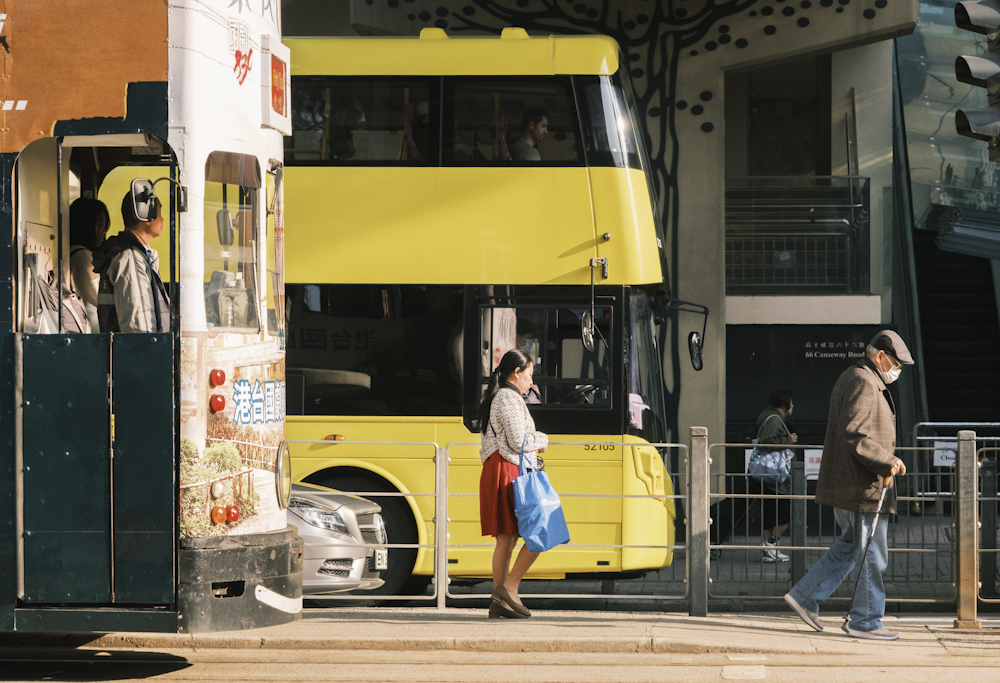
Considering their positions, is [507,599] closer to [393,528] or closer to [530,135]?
[393,528]

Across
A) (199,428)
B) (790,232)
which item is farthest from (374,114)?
(790,232)

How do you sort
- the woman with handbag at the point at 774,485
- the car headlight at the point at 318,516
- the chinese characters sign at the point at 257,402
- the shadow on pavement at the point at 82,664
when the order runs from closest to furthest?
the chinese characters sign at the point at 257,402, the shadow on pavement at the point at 82,664, the car headlight at the point at 318,516, the woman with handbag at the point at 774,485

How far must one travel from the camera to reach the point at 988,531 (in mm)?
8852

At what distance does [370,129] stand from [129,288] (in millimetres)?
3701

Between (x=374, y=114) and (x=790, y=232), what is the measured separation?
711cm

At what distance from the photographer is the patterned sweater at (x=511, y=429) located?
25.0 ft

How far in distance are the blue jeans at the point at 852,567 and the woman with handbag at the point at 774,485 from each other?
228 cm

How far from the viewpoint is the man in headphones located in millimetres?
6273

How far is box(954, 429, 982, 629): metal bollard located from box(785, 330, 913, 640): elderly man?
2.30 ft

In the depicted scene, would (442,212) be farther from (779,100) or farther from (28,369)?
(779,100)

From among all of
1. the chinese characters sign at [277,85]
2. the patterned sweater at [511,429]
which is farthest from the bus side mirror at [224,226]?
the patterned sweater at [511,429]

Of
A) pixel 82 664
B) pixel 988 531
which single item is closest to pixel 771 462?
pixel 988 531

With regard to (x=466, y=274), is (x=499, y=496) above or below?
below

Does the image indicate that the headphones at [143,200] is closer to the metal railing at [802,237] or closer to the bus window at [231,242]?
the bus window at [231,242]
